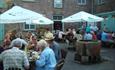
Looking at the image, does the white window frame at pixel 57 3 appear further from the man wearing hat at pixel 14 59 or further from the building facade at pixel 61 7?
the man wearing hat at pixel 14 59

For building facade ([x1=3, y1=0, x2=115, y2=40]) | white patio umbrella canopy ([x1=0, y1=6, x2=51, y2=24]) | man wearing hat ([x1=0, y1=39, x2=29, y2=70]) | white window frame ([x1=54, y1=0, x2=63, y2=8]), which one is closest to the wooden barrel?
white patio umbrella canopy ([x1=0, y1=6, x2=51, y2=24])

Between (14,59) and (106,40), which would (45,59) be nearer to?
(14,59)

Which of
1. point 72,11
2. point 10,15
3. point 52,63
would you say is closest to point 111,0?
point 72,11

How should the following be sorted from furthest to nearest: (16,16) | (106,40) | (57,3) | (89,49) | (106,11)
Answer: (57,3)
(106,11)
(106,40)
(89,49)
(16,16)

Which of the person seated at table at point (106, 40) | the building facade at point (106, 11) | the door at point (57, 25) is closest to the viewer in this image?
the person seated at table at point (106, 40)

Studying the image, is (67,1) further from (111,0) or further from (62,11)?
(111,0)

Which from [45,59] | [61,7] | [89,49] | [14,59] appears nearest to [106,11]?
[61,7]

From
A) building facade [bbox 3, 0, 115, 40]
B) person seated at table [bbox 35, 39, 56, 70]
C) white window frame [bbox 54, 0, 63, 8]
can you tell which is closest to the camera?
person seated at table [bbox 35, 39, 56, 70]

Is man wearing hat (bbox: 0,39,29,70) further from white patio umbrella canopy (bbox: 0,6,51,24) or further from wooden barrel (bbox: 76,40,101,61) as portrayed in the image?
wooden barrel (bbox: 76,40,101,61)

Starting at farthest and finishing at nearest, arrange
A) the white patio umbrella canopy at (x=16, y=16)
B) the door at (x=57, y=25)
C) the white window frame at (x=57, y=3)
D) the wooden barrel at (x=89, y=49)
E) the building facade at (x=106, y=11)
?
1. the white window frame at (x=57, y=3)
2. the door at (x=57, y=25)
3. the building facade at (x=106, y=11)
4. the wooden barrel at (x=89, y=49)
5. the white patio umbrella canopy at (x=16, y=16)

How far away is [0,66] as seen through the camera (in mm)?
8359

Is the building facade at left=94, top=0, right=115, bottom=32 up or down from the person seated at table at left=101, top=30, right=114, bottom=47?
up

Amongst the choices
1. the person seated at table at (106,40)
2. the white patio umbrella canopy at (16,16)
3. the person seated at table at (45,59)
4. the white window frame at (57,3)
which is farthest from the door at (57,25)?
the person seated at table at (45,59)

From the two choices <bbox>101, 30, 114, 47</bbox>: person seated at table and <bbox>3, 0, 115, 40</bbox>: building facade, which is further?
<bbox>3, 0, 115, 40</bbox>: building facade
